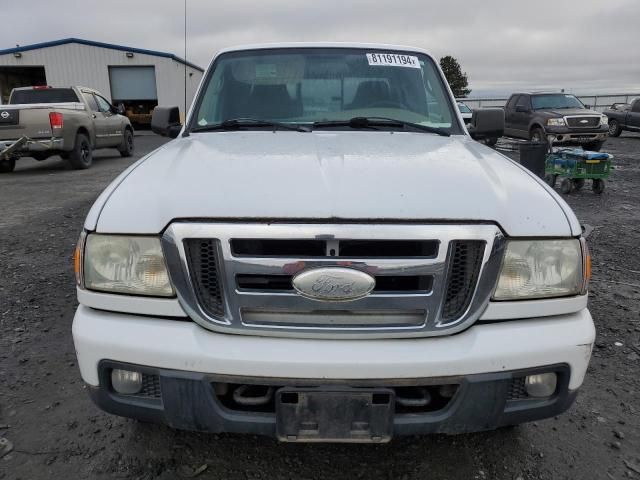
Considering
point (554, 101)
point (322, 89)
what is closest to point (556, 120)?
point (554, 101)

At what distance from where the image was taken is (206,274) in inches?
64.5

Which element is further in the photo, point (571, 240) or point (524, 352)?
point (571, 240)

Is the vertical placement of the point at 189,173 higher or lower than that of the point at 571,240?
higher

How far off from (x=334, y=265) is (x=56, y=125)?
1040cm

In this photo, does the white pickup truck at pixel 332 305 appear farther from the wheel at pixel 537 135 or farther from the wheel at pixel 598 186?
the wheel at pixel 537 135

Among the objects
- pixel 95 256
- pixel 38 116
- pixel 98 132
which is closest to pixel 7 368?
pixel 95 256

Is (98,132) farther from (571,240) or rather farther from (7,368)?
(571,240)

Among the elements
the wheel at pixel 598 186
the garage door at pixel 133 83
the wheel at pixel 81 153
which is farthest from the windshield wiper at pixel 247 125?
the garage door at pixel 133 83

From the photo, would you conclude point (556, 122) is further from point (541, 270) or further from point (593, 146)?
point (541, 270)

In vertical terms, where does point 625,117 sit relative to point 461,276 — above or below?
below

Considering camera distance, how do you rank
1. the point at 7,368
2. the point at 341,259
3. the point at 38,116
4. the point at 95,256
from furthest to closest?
the point at 38,116
the point at 7,368
the point at 95,256
the point at 341,259

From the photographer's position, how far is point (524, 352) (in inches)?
63.5

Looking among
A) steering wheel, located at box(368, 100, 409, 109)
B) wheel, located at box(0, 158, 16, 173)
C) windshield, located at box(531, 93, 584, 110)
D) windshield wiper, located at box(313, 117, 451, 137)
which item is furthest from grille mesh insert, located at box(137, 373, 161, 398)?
windshield, located at box(531, 93, 584, 110)

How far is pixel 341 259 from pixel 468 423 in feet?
2.27
